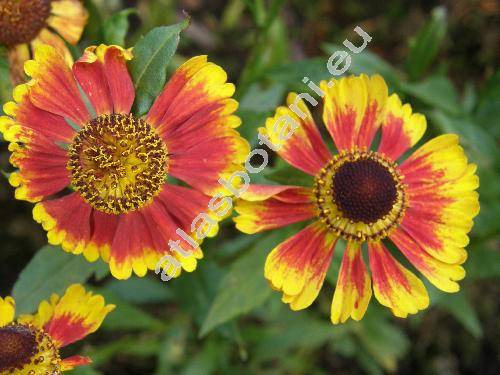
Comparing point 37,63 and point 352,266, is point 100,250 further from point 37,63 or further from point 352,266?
point 352,266

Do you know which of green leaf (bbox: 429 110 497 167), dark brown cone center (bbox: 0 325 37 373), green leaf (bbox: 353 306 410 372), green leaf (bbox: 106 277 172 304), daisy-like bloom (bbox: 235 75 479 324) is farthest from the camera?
green leaf (bbox: 353 306 410 372)

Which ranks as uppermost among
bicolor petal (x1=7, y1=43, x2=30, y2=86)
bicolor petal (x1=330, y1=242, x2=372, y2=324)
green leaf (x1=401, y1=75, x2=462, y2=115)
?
green leaf (x1=401, y1=75, x2=462, y2=115)

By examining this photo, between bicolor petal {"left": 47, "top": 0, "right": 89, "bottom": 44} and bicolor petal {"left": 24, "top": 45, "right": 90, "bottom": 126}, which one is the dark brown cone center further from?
bicolor petal {"left": 47, "top": 0, "right": 89, "bottom": 44}

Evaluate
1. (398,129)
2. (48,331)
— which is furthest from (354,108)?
(48,331)

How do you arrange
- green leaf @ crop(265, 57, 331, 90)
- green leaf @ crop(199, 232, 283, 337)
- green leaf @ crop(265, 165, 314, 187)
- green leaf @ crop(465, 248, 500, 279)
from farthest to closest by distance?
green leaf @ crop(465, 248, 500, 279), green leaf @ crop(265, 57, 331, 90), green leaf @ crop(199, 232, 283, 337), green leaf @ crop(265, 165, 314, 187)

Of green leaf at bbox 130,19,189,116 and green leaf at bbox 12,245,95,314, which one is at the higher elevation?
green leaf at bbox 130,19,189,116

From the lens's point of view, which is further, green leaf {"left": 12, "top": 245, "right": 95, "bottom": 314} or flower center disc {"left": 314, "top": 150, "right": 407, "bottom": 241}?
green leaf {"left": 12, "top": 245, "right": 95, "bottom": 314}

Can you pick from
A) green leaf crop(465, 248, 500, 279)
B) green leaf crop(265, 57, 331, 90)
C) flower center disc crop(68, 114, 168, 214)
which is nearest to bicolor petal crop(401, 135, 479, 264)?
green leaf crop(265, 57, 331, 90)
